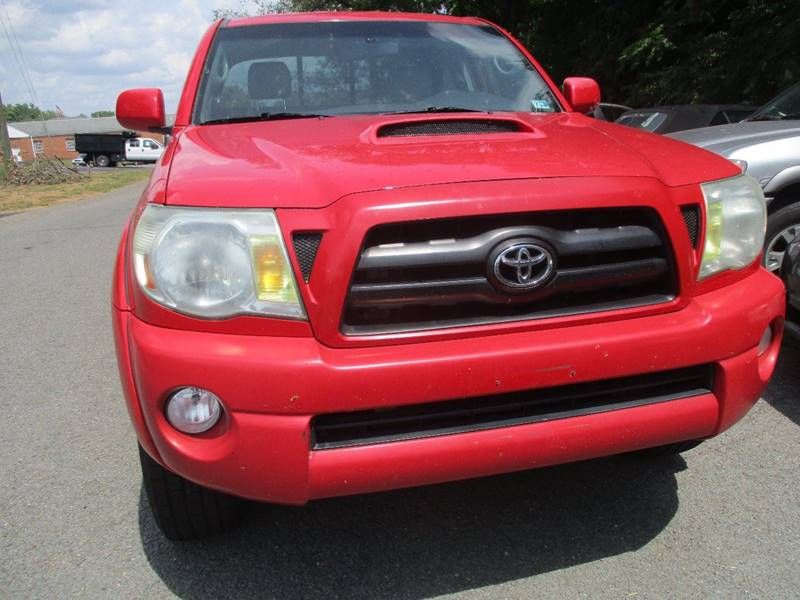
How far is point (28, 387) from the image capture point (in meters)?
3.88

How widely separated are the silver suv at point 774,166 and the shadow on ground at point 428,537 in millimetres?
2390

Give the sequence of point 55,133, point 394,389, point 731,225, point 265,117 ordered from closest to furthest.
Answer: point 394,389 → point 731,225 → point 265,117 → point 55,133

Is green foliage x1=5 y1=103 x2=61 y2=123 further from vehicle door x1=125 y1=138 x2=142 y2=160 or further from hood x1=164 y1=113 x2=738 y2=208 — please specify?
hood x1=164 y1=113 x2=738 y2=208

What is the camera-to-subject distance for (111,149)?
44.9 meters

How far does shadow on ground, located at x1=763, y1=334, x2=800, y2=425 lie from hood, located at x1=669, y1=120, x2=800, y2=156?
1.44m

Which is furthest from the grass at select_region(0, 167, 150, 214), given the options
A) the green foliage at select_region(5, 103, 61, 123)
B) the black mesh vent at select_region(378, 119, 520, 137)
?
the green foliage at select_region(5, 103, 61, 123)

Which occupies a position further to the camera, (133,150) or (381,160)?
(133,150)

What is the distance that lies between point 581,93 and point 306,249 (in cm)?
219

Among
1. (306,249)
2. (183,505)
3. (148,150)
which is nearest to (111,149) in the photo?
(148,150)

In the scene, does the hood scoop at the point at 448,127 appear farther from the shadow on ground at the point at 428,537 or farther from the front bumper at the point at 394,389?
the shadow on ground at the point at 428,537

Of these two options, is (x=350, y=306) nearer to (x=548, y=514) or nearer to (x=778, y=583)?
(x=548, y=514)

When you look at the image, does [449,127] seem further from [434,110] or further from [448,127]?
[434,110]

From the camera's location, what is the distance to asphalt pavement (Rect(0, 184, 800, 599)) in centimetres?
217

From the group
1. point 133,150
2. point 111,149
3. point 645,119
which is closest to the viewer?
point 645,119
